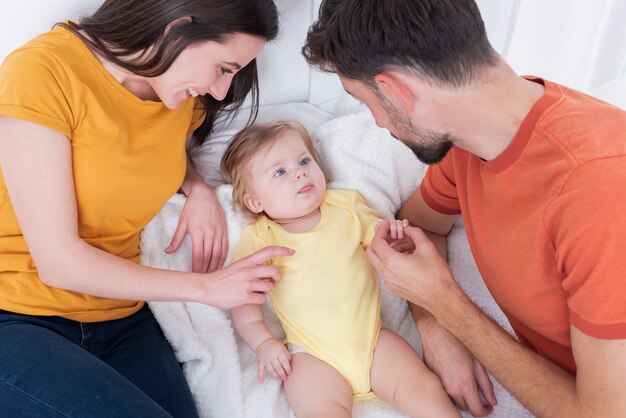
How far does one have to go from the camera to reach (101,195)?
4.24 feet

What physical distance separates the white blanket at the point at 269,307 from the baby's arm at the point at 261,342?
36 mm

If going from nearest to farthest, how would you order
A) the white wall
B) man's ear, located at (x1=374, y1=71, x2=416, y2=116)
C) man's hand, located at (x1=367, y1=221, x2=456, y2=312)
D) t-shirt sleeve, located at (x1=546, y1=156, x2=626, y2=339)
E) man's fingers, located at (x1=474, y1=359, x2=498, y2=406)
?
1. t-shirt sleeve, located at (x1=546, y1=156, x2=626, y2=339)
2. man's ear, located at (x1=374, y1=71, x2=416, y2=116)
3. man's hand, located at (x1=367, y1=221, x2=456, y2=312)
4. man's fingers, located at (x1=474, y1=359, x2=498, y2=406)
5. the white wall

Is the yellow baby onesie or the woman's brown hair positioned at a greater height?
the woman's brown hair

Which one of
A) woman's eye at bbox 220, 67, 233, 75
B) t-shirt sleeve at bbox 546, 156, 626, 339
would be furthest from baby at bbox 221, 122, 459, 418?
t-shirt sleeve at bbox 546, 156, 626, 339

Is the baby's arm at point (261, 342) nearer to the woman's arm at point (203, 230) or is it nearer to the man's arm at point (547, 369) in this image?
the woman's arm at point (203, 230)

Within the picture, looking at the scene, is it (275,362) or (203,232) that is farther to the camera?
(203,232)

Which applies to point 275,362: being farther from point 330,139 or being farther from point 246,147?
point 330,139

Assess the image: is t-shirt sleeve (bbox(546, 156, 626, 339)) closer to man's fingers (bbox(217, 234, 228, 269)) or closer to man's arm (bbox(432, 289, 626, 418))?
man's arm (bbox(432, 289, 626, 418))

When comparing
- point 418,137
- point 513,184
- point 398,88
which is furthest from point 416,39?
point 513,184

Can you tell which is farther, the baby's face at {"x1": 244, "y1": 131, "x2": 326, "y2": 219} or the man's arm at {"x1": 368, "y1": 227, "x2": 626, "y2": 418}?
the baby's face at {"x1": 244, "y1": 131, "x2": 326, "y2": 219}

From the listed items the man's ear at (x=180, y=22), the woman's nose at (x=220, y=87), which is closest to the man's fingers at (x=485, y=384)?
the woman's nose at (x=220, y=87)

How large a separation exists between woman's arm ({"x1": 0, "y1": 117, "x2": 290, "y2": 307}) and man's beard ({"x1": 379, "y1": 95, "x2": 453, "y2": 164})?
364mm

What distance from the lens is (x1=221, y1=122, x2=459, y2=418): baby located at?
137cm

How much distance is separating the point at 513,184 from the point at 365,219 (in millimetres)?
499
